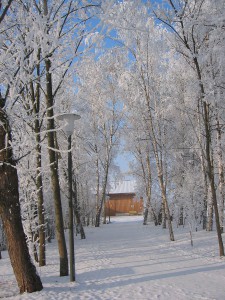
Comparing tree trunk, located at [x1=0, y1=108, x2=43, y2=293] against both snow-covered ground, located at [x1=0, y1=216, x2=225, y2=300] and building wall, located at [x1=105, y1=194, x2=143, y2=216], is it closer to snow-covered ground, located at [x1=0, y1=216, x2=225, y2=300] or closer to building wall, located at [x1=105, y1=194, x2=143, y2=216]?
snow-covered ground, located at [x1=0, y1=216, x2=225, y2=300]

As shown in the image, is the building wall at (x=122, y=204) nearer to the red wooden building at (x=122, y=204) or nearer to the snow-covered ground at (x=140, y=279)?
the red wooden building at (x=122, y=204)

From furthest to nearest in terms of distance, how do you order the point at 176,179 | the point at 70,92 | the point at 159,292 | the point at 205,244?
the point at 176,179 → the point at 70,92 → the point at 205,244 → the point at 159,292

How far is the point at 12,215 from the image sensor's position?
5109 millimetres

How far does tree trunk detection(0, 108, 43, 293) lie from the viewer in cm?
511

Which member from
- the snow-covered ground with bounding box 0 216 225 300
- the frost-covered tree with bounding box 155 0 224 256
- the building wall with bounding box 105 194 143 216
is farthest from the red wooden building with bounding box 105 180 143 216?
the frost-covered tree with bounding box 155 0 224 256

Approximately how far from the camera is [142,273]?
23.1 feet

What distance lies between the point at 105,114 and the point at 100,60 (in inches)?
168

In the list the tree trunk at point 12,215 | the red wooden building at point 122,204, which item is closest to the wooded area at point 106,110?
the tree trunk at point 12,215

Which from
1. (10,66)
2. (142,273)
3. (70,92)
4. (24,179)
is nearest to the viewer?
(10,66)

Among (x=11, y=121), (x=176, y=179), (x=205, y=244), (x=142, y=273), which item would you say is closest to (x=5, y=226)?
(x=11, y=121)

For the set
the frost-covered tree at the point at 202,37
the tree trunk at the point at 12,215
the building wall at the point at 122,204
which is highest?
the frost-covered tree at the point at 202,37

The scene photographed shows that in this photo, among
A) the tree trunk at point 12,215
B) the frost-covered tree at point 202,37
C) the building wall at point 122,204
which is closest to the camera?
the tree trunk at point 12,215

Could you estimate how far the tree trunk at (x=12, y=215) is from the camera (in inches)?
201

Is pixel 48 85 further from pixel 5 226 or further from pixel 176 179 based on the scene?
pixel 176 179
